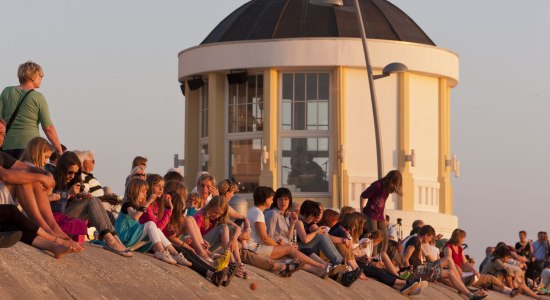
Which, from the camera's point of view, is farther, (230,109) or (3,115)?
(230,109)

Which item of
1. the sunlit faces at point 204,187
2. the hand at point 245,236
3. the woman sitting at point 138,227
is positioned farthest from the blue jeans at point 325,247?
the woman sitting at point 138,227

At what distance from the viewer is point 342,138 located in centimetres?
5028

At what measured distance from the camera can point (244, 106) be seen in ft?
170

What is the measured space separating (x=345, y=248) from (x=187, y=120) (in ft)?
110

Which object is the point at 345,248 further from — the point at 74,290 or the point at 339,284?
the point at 74,290

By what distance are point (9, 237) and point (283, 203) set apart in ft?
24.6

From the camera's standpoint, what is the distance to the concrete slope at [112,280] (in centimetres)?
1334

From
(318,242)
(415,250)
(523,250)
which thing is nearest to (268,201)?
(318,242)

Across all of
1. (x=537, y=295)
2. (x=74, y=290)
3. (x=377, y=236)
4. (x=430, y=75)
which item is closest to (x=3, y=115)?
(x=74, y=290)

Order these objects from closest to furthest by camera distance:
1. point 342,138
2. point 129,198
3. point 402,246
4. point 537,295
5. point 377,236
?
point 129,198
point 377,236
point 402,246
point 537,295
point 342,138

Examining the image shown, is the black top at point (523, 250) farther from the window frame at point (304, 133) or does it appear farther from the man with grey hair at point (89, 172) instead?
the man with grey hair at point (89, 172)

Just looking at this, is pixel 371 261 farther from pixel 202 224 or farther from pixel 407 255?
pixel 202 224

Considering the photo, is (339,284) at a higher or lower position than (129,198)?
lower

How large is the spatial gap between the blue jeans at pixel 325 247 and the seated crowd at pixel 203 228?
1 cm
